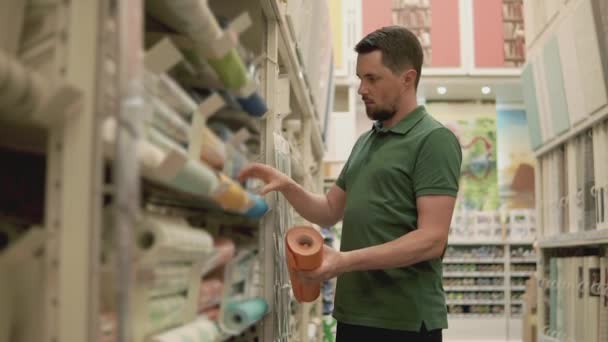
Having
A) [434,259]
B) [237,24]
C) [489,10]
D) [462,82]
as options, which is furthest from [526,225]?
[237,24]

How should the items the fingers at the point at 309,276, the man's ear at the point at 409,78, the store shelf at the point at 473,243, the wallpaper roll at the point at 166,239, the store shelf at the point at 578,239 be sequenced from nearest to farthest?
the wallpaper roll at the point at 166,239 → the fingers at the point at 309,276 → the man's ear at the point at 409,78 → the store shelf at the point at 578,239 → the store shelf at the point at 473,243

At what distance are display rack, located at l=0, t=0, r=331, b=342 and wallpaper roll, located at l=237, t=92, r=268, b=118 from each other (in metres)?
0.14

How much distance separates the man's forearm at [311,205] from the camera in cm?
175

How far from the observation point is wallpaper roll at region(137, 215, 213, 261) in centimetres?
71

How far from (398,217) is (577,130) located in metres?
1.66

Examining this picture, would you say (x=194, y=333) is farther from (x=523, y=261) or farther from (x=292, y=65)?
(x=523, y=261)

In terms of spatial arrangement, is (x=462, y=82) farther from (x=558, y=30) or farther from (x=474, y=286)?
(x=558, y=30)

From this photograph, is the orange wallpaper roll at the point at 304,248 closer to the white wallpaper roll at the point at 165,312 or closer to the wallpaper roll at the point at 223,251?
the wallpaper roll at the point at 223,251

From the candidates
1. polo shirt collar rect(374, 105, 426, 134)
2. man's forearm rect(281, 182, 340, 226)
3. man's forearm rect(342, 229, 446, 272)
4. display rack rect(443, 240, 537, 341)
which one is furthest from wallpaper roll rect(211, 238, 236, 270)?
display rack rect(443, 240, 537, 341)

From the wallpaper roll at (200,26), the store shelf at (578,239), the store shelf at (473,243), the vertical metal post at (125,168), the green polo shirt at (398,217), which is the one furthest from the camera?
the store shelf at (473,243)

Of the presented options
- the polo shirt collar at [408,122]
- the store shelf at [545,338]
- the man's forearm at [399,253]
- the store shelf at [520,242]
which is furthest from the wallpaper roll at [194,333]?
the store shelf at [520,242]

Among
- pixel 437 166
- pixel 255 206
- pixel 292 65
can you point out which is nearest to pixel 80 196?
pixel 255 206

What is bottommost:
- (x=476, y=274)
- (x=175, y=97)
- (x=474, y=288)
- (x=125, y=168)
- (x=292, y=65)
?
(x=474, y=288)

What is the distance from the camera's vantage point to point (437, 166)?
1.58 m
